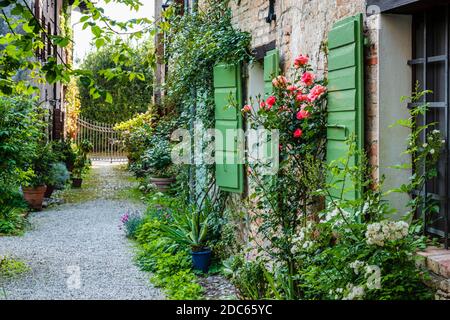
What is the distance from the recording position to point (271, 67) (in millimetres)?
5543

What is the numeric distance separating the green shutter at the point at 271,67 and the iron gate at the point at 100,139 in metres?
17.0

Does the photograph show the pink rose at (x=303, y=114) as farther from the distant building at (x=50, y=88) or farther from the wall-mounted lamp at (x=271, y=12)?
the distant building at (x=50, y=88)

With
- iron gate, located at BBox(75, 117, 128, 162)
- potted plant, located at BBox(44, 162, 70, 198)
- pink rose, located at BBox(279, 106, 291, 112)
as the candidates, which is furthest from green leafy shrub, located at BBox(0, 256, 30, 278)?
iron gate, located at BBox(75, 117, 128, 162)

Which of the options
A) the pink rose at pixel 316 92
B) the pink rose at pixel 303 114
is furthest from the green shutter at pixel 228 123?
the pink rose at pixel 316 92

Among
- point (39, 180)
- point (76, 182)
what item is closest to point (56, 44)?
point (39, 180)

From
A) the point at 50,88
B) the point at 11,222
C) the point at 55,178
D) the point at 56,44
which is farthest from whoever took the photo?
the point at 50,88

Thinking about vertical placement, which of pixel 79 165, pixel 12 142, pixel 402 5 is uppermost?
pixel 402 5

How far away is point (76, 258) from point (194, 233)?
161 cm

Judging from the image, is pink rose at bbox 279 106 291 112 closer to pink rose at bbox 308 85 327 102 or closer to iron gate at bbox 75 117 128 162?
pink rose at bbox 308 85 327 102

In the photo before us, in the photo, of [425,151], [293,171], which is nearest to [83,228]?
[293,171]

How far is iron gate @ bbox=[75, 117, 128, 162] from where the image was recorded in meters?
22.2

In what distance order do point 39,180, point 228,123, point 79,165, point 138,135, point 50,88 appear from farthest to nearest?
point 50,88
point 79,165
point 138,135
point 39,180
point 228,123

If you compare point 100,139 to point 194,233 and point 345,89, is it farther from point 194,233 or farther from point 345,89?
point 345,89

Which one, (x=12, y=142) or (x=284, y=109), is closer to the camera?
(x=284, y=109)
